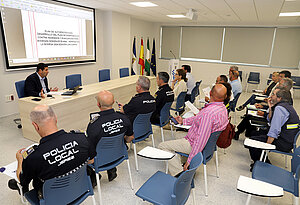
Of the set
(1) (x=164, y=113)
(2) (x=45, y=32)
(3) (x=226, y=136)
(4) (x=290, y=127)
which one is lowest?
(3) (x=226, y=136)

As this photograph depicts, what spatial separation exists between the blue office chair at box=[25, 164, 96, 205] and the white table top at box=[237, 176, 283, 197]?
4.32 feet

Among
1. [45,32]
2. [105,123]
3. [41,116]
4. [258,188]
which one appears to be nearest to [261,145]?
[258,188]

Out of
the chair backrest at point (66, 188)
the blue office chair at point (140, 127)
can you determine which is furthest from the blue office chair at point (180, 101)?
the chair backrest at point (66, 188)

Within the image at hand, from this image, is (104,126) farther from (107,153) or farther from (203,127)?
(203,127)

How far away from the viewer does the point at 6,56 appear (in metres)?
4.47

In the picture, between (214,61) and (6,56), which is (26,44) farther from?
(214,61)

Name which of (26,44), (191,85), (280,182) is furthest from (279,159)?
(26,44)

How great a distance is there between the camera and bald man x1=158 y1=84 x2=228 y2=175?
7.45ft

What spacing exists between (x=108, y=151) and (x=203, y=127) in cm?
109

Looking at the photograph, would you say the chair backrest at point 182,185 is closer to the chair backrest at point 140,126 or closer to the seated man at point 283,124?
the chair backrest at point 140,126

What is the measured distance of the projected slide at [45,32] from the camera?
4480mm

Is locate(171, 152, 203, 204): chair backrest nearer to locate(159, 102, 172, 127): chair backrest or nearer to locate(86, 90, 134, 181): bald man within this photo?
locate(86, 90, 134, 181): bald man

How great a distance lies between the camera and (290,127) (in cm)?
261

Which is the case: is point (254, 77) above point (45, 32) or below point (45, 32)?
below
